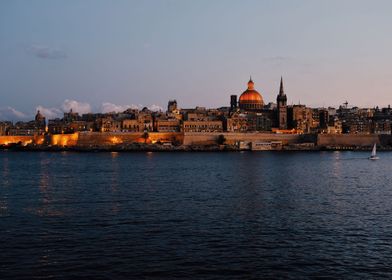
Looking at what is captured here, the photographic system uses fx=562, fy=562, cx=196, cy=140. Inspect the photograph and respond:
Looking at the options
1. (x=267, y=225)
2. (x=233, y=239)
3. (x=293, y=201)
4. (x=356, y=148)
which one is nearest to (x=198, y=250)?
(x=233, y=239)

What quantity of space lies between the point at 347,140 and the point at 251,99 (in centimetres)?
2397

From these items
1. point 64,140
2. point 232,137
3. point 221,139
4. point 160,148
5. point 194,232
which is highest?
point 232,137

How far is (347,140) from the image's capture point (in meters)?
82.5

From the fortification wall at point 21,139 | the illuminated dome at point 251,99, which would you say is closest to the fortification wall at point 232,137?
the illuminated dome at point 251,99

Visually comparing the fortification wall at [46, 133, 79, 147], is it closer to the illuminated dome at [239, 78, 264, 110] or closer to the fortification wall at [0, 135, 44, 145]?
the fortification wall at [0, 135, 44, 145]

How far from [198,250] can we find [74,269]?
3046 millimetres

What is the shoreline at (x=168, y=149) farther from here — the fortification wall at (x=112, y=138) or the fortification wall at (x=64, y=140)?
→ the fortification wall at (x=64, y=140)

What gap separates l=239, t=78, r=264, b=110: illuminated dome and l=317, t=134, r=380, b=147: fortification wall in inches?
821

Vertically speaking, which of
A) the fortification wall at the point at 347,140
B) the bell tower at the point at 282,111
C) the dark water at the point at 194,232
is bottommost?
the dark water at the point at 194,232

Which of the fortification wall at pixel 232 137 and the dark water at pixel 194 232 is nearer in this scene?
the dark water at pixel 194 232

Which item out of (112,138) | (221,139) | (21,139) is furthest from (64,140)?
(221,139)

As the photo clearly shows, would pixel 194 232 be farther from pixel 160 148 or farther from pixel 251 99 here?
pixel 251 99

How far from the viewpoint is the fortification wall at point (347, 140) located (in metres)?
81.8

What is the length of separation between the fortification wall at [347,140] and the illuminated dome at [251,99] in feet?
68.4
